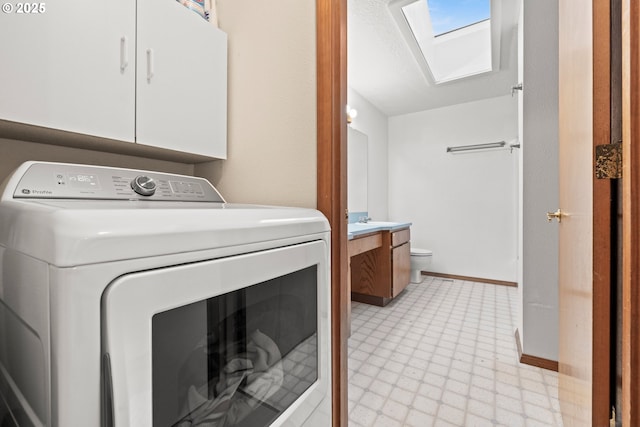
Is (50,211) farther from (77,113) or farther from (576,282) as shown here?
(576,282)

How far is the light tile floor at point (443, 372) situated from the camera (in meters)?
1.37

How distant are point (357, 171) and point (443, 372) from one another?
227 cm

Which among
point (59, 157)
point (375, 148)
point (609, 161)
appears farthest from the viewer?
point (375, 148)

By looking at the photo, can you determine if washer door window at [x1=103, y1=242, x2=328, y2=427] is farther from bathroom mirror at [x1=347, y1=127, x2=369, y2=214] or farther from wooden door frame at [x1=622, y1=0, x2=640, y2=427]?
bathroom mirror at [x1=347, y1=127, x2=369, y2=214]

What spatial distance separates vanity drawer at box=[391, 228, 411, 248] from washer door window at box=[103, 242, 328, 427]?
2.03 metres

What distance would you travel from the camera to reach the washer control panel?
0.75m

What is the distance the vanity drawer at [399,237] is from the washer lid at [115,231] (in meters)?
2.28

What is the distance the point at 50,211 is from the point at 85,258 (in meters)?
0.11

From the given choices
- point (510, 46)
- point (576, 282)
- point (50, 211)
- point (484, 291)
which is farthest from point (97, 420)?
point (484, 291)

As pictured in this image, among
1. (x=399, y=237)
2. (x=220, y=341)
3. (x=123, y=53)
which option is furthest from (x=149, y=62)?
(x=399, y=237)

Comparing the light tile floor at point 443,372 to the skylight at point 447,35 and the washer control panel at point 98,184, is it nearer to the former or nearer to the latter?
the washer control panel at point 98,184

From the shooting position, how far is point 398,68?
2.78 m

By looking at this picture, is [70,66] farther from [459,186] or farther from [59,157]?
[459,186]

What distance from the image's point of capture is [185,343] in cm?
53
